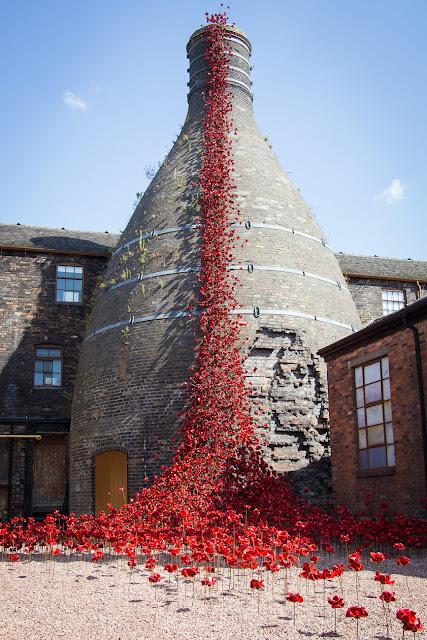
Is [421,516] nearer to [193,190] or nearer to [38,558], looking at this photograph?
[38,558]

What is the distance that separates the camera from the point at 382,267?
2427cm

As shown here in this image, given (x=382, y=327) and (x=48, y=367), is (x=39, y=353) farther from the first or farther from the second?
(x=382, y=327)

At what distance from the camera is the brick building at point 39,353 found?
19.0m

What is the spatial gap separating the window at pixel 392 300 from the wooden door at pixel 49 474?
38.7 feet

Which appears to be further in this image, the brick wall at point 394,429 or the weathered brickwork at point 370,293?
the weathered brickwork at point 370,293

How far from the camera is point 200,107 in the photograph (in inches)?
763

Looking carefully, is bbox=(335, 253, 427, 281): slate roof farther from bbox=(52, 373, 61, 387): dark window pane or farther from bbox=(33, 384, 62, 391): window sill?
bbox=(33, 384, 62, 391): window sill

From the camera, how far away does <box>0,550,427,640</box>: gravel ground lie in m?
5.62

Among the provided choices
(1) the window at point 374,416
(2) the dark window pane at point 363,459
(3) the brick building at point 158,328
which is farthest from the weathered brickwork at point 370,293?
(2) the dark window pane at point 363,459

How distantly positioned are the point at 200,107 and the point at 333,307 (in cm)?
760

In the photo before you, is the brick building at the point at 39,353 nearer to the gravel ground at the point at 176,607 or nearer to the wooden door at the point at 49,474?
the wooden door at the point at 49,474

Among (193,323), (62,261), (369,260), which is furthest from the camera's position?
(369,260)

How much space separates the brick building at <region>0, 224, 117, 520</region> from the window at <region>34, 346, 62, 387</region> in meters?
0.03

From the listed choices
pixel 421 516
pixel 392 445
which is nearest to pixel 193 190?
pixel 392 445
